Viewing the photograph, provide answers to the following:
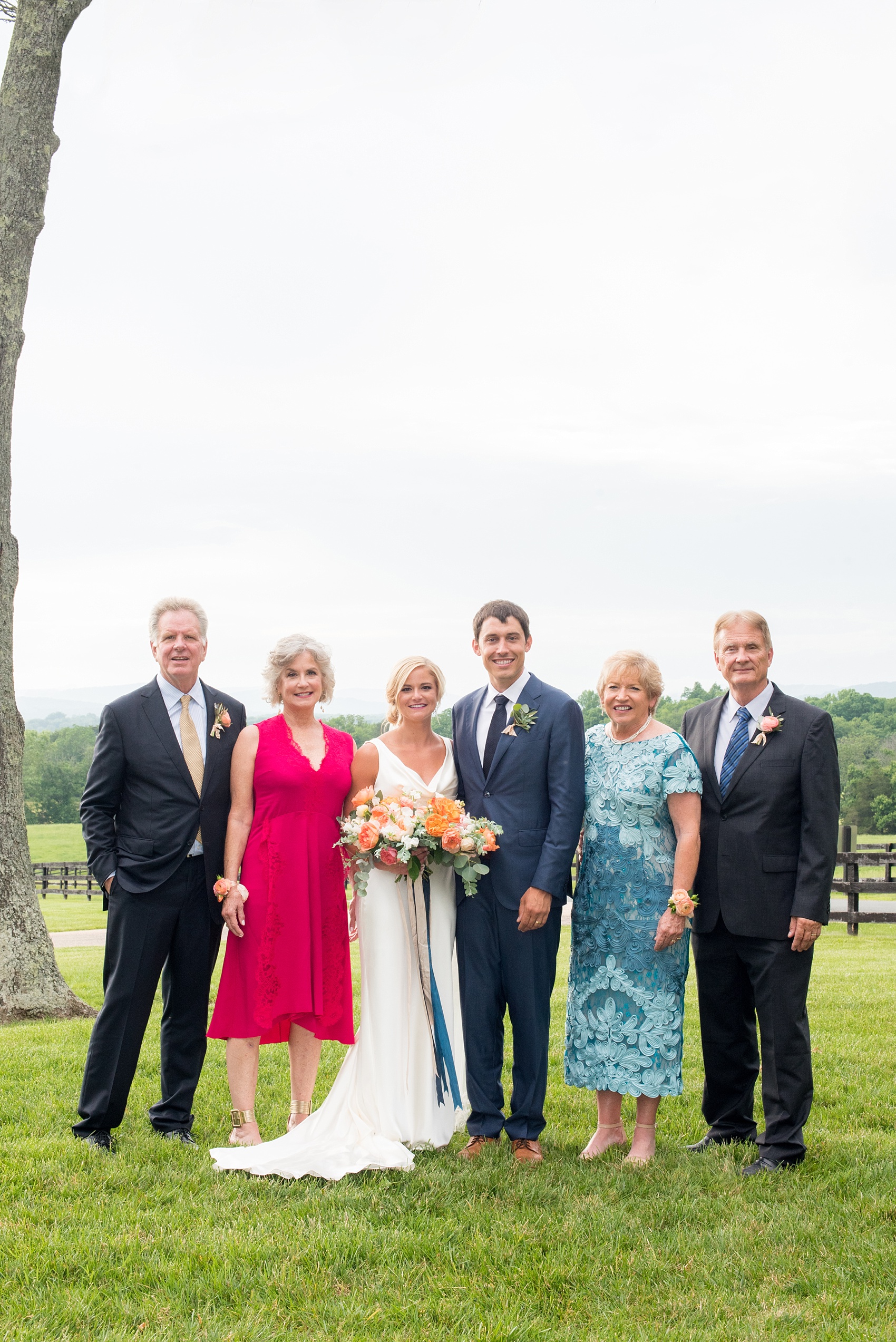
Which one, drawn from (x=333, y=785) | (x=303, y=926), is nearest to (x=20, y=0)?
(x=333, y=785)

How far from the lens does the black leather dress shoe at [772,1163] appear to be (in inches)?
200

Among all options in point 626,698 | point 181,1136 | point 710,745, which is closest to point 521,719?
point 626,698

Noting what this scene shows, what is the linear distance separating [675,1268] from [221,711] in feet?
11.3

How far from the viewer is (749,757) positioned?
5.43 meters

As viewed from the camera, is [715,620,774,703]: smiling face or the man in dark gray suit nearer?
the man in dark gray suit

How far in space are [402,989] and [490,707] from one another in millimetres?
1601

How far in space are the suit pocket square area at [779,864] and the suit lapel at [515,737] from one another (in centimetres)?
139

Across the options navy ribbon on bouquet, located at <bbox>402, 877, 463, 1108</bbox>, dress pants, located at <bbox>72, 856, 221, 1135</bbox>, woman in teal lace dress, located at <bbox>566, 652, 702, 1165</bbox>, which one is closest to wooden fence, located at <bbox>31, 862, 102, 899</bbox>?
dress pants, located at <bbox>72, 856, 221, 1135</bbox>

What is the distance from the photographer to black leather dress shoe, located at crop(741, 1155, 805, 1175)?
508 centimetres

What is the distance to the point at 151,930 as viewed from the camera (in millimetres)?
5516

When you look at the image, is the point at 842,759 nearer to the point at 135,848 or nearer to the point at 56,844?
the point at 56,844

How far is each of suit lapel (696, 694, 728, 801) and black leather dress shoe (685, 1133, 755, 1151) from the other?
180cm

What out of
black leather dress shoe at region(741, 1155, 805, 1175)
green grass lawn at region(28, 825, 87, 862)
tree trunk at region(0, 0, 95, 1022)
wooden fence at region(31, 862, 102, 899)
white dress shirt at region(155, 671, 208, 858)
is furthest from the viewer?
green grass lawn at region(28, 825, 87, 862)

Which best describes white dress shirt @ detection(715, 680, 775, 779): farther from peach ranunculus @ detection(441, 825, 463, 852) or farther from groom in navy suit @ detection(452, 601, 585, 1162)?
peach ranunculus @ detection(441, 825, 463, 852)
